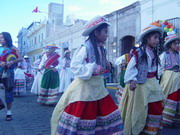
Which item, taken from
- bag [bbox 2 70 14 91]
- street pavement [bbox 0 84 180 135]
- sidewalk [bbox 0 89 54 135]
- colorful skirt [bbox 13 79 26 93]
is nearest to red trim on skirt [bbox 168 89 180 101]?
street pavement [bbox 0 84 180 135]

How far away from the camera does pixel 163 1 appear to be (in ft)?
42.9

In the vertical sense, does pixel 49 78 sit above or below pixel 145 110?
above

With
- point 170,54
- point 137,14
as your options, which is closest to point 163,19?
point 137,14

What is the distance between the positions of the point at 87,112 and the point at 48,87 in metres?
4.95

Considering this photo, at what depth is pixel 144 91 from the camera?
137 inches

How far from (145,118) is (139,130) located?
0.19 metres

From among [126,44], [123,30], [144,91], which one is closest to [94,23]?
[144,91]

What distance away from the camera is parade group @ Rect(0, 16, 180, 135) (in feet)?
9.22

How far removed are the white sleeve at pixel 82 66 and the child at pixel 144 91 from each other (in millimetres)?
911

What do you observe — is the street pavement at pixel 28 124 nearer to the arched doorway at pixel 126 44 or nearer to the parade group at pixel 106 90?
the parade group at pixel 106 90

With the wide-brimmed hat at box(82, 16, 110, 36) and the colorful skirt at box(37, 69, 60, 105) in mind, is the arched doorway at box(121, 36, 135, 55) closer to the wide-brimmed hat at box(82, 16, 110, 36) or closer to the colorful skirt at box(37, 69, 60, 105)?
the colorful skirt at box(37, 69, 60, 105)

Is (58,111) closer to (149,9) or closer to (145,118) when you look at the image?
(145,118)

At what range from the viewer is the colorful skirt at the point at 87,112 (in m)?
2.76

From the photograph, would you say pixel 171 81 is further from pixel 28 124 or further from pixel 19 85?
pixel 19 85
